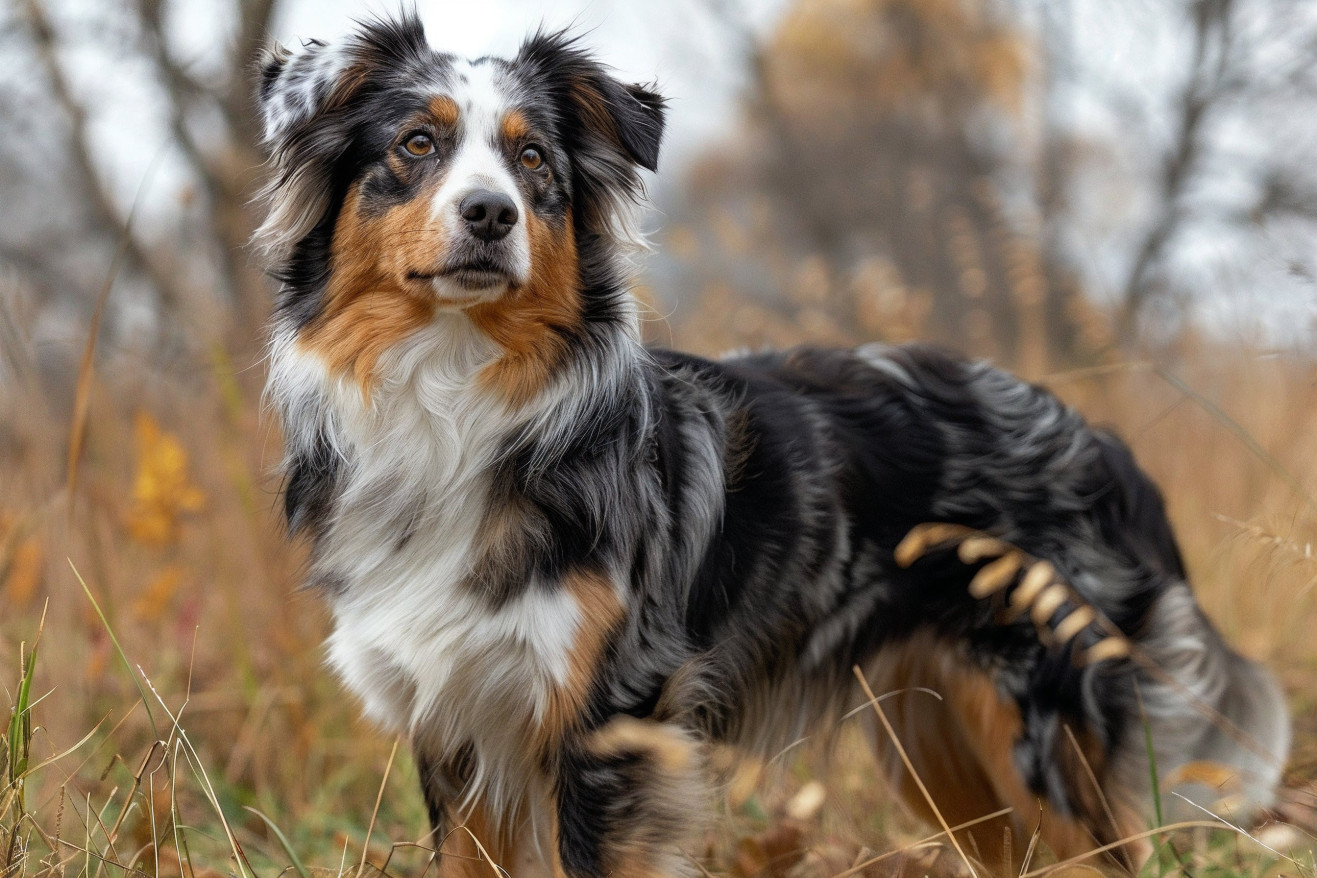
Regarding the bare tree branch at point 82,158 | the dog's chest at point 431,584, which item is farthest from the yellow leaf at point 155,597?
the dog's chest at point 431,584

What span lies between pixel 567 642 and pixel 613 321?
35.5 inches

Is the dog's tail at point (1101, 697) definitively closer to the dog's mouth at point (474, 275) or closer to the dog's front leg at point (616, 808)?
the dog's front leg at point (616, 808)

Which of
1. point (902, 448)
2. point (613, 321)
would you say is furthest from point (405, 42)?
point (902, 448)

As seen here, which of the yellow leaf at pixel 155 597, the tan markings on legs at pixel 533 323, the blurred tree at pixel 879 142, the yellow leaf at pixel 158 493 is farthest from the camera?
the blurred tree at pixel 879 142

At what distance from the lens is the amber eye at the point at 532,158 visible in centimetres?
289

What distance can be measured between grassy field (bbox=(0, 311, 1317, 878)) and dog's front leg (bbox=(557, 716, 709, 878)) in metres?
0.44

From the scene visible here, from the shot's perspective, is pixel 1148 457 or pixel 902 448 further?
pixel 1148 457

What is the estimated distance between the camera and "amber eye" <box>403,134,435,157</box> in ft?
9.20

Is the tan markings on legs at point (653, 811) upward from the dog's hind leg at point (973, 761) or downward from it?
upward

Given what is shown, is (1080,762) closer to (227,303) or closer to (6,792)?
(6,792)

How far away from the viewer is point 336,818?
404cm

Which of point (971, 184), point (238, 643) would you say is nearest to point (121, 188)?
point (238, 643)

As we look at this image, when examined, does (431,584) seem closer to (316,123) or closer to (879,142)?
(316,123)

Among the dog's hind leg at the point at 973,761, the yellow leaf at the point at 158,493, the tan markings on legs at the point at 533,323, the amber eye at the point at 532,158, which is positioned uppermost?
the amber eye at the point at 532,158
